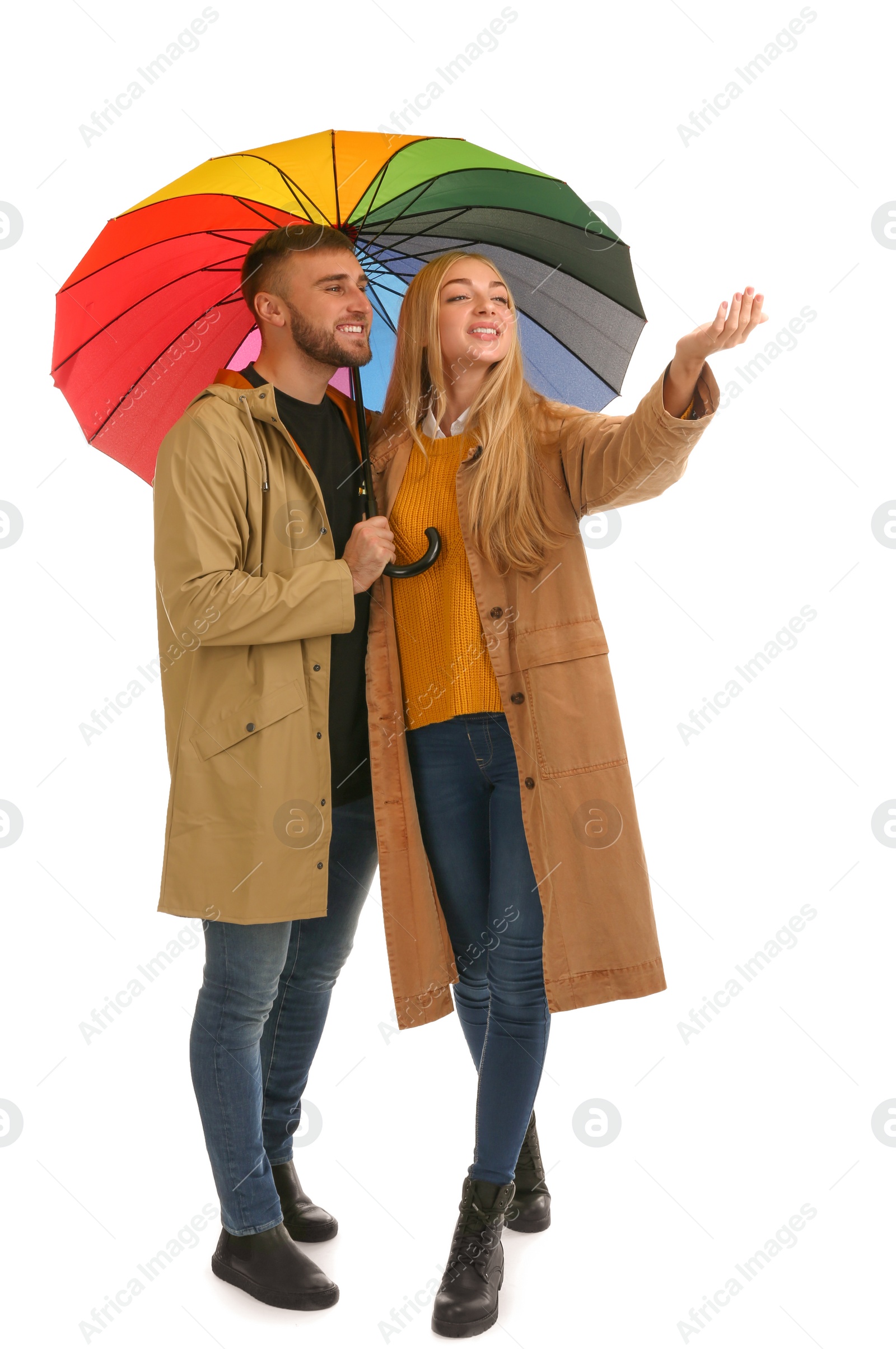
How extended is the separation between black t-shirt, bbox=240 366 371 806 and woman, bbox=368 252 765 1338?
0.23 ft

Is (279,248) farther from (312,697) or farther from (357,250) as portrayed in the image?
(312,697)

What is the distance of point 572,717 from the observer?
90.5 inches

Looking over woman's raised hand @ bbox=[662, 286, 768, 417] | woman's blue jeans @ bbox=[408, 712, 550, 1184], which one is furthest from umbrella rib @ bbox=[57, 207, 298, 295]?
woman's blue jeans @ bbox=[408, 712, 550, 1184]

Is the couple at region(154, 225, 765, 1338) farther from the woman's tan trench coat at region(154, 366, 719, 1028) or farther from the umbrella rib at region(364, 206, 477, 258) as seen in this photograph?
the umbrella rib at region(364, 206, 477, 258)

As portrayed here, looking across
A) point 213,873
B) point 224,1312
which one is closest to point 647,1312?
point 224,1312

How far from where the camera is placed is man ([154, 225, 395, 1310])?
2211 millimetres

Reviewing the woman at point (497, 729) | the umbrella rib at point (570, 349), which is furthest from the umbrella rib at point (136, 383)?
the umbrella rib at point (570, 349)

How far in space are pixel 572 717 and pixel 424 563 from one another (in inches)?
17.4

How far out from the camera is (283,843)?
2.26 m

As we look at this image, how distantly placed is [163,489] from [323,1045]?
6.48 ft

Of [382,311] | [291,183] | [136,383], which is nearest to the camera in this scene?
[291,183]

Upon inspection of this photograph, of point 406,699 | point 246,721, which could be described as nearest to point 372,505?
point 406,699

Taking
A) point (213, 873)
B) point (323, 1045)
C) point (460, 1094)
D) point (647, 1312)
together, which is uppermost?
point (213, 873)

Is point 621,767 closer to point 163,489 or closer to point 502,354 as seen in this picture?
point 502,354
